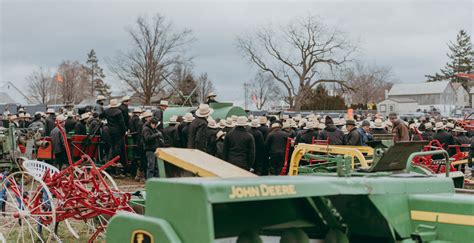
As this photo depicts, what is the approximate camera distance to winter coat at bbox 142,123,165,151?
13609mm

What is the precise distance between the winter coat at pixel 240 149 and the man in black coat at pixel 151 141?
273cm

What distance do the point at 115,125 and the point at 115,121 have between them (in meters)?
0.10

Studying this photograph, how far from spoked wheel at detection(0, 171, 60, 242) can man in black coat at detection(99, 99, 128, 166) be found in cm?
607

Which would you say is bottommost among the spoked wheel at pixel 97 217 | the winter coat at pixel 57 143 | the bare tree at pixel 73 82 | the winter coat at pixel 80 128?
the spoked wheel at pixel 97 217

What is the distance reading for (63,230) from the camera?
29.8ft

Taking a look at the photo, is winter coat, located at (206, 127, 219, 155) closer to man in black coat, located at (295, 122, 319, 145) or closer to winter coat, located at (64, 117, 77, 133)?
man in black coat, located at (295, 122, 319, 145)

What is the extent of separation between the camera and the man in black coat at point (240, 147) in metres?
11.2

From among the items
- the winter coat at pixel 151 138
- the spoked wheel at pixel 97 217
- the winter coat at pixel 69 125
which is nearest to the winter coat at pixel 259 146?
the winter coat at pixel 151 138

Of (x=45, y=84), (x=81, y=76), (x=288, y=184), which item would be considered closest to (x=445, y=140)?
(x=288, y=184)

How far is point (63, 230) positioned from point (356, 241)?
583 centimetres

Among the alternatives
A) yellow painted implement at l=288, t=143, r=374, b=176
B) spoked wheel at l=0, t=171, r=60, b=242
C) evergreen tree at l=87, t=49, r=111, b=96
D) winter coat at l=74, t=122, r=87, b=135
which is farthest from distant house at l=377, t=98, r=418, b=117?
spoked wheel at l=0, t=171, r=60, b=242

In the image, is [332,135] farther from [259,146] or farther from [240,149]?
[240,149]

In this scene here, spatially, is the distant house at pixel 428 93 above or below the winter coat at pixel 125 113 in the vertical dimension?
above

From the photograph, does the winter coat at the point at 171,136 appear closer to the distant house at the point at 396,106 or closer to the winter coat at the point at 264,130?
the winter coat at the point at 264,130
